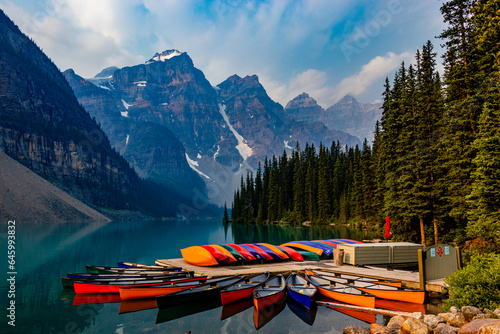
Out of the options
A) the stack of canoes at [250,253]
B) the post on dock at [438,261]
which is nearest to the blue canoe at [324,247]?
the stack of canoes at [250,253]

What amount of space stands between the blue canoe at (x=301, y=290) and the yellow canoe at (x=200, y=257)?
6220 millimetres

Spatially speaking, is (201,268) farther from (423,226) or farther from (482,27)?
(482,27)

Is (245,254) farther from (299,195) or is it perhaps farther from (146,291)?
(299,195)

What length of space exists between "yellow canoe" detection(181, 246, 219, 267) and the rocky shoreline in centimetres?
1233

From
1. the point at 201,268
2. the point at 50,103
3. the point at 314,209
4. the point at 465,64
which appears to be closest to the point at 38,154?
the point at 50,103

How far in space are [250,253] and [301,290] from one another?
8948 millimetres

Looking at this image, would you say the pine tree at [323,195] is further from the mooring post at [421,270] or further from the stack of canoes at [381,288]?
the mooring post at [421,270]

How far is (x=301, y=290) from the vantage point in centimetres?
1714

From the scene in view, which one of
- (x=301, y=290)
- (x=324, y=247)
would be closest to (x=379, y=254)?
(x=324, y=247)

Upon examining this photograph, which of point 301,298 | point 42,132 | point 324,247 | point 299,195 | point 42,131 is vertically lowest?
point 301,298

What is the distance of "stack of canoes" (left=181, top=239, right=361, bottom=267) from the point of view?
78.0 ft

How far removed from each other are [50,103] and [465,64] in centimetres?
20751

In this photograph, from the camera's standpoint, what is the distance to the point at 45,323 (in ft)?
49.0

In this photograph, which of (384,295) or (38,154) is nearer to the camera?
(384,295)
